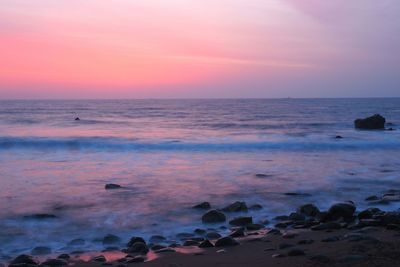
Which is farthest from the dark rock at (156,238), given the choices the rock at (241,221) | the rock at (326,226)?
the rock at (326,226)

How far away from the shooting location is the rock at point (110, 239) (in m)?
8.58

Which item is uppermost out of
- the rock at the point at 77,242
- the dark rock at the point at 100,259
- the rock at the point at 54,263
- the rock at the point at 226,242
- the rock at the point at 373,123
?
the rock at the point at 373,123

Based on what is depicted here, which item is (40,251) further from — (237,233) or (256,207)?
(256,207)

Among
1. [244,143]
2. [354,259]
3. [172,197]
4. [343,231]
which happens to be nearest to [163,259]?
[354,259]

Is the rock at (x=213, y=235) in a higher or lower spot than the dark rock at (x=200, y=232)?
higher

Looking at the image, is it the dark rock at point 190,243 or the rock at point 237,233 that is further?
the rock at point 237,233

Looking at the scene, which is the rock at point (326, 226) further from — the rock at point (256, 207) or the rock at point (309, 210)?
the rock at point (256, 207)

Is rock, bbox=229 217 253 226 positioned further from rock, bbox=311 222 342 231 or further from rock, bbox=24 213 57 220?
rock, bbox=24 213 57 220

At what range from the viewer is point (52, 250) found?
8.12 meters

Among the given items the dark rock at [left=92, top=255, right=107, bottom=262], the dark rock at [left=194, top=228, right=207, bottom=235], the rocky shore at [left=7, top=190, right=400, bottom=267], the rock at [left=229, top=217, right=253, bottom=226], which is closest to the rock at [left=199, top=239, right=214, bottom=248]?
the rocky shore at [left=7, top=190, right=400, bottom=267]

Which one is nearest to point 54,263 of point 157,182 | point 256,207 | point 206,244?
point 206,244

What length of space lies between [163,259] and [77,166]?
41.6 feet

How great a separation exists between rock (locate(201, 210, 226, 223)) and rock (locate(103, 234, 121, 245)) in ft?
6.93

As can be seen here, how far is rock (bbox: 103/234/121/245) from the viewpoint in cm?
858
